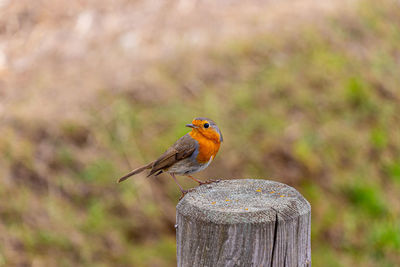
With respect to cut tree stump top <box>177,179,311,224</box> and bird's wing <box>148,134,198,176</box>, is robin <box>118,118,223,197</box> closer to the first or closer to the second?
bird's wing <box>148,134,198,176</box>

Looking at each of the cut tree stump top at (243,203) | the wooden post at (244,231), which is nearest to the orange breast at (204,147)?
the cut tree stump top at (243,203)

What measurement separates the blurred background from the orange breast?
1.72 m

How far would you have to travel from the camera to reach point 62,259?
13.4ft

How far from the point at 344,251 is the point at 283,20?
3.64 meters

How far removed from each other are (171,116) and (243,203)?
3.63 metres

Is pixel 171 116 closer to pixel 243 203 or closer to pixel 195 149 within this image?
pixel 195 149

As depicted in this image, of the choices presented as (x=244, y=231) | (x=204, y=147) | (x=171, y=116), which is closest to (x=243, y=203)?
(x=244, y=231)

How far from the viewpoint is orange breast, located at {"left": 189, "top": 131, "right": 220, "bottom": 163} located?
2.88 meters

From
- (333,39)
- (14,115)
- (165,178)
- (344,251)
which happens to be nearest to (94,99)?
(14,115)

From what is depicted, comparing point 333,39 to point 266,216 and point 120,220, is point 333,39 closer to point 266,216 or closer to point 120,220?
point 120,220

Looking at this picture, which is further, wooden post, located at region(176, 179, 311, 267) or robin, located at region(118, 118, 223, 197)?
robin, located at region(118, 118, 223, 197)

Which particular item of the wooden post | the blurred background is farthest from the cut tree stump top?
the blurred background

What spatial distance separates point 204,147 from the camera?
2.88m

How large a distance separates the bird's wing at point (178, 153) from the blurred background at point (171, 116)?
159 cm
